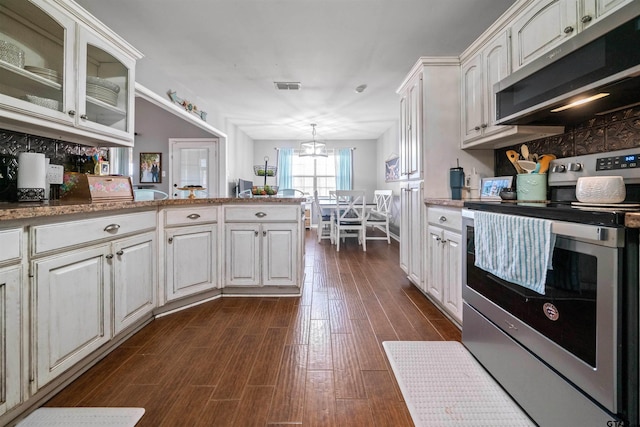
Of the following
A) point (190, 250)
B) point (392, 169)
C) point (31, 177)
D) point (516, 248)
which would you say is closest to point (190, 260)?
point (190, 250)

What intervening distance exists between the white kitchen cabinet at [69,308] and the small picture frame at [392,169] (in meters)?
5.41

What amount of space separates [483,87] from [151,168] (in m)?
6.41

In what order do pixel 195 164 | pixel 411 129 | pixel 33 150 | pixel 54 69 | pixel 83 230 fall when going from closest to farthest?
pixel 83 230 → pixel 54 69 → pixel 33 150 → pixel 411 129 → pixel 195 164

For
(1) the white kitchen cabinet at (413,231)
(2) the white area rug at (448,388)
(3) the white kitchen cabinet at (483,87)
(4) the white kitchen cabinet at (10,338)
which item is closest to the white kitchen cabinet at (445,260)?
(1) the white kitchen cabinet at (413,231)

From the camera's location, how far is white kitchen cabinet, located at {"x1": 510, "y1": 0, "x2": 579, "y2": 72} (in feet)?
4.78

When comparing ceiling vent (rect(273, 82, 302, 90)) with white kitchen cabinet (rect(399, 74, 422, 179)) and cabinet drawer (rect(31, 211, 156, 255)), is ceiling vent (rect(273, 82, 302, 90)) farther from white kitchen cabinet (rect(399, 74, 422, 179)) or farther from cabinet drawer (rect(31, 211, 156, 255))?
cabinet drawer (rect(31, 211, 156, 255))

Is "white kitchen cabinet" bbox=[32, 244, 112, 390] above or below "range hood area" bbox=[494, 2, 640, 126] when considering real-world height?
below

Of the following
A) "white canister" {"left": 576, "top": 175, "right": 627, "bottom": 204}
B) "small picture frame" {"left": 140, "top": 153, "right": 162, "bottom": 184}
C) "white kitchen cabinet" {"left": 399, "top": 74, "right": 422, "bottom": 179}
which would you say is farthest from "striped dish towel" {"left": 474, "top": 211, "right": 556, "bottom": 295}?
"small picture frame" {"left": 140, "top": 153, "right": 162, "bottom": 184}

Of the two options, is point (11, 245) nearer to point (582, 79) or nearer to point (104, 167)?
point (104, 167)

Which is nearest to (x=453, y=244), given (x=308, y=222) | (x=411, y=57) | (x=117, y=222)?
(x=117, y=222)

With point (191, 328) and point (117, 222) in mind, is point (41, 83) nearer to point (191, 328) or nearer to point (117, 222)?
point (117, 222)

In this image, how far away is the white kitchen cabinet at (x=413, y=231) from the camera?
256 cm

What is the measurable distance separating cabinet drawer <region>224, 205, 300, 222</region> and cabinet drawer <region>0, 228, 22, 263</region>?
146cm

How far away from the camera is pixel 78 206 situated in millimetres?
1369
